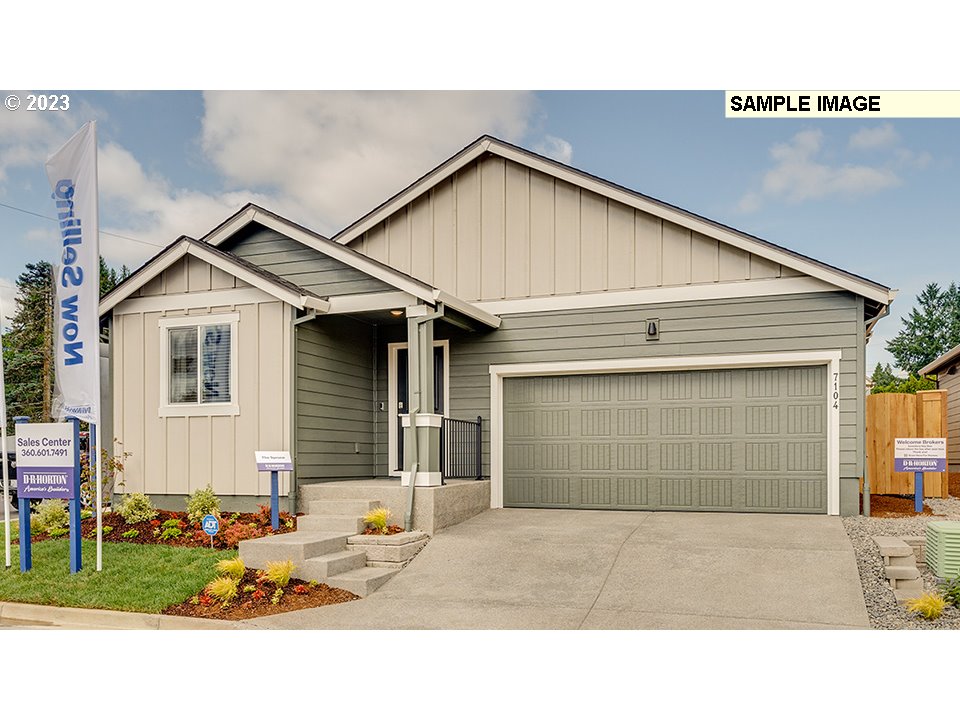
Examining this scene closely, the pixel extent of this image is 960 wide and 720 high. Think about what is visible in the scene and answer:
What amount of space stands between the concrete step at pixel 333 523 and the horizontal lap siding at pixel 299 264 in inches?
101

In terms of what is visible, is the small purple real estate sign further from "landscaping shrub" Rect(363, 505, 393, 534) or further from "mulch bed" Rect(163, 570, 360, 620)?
"landscaping shrub" Rect(363, 505, 393, 534)

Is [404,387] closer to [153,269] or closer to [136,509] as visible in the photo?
[153,269]

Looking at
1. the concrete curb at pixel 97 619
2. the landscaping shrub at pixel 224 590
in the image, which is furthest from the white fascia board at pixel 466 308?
the concrete curb at pixel 97 619

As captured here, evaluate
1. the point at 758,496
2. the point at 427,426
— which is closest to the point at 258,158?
the point at 427,426

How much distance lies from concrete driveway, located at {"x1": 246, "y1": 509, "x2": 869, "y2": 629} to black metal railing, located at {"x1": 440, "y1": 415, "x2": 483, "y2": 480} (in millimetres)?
1206

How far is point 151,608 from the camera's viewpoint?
6727 millimetres

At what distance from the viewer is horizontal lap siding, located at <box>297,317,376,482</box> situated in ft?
31.6

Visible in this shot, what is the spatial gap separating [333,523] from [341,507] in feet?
1.34

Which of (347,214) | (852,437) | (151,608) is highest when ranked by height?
(347,214)

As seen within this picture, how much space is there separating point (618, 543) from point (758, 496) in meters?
2.49

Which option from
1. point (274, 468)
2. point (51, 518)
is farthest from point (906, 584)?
point (51, 518)

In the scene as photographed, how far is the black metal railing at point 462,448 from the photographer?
10.0m

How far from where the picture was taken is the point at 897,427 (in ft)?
37.6

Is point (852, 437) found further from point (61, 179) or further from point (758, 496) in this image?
point (61, 179)
